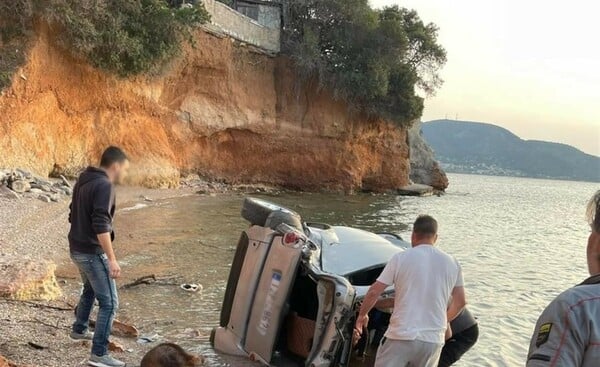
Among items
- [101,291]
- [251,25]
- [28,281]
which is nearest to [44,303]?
[28,281]

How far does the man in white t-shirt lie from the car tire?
59.2 inches

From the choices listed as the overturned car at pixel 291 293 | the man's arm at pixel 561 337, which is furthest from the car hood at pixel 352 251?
the man's arm at pixel 561 337

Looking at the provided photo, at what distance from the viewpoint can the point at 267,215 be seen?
5426mm

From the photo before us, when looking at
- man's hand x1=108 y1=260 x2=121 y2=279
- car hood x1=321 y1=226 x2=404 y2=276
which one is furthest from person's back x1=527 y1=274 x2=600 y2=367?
man's hand x1=108 y1=260 x2=121 y2=279

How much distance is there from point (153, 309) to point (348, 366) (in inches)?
141

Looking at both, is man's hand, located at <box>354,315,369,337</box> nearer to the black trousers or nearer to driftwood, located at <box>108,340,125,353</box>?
the black trousers

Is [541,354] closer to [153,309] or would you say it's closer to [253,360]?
[253,360]

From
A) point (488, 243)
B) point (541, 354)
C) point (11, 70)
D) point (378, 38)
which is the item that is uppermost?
point (378, 38)

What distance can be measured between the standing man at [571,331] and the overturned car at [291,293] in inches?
116

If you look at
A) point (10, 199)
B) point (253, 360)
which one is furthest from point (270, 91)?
point (253, 360)

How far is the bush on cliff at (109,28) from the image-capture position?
18.8 meters

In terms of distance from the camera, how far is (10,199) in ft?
47.3

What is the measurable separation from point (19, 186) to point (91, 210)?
12.5 metres

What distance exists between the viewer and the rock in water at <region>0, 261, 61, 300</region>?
20.4 ft
